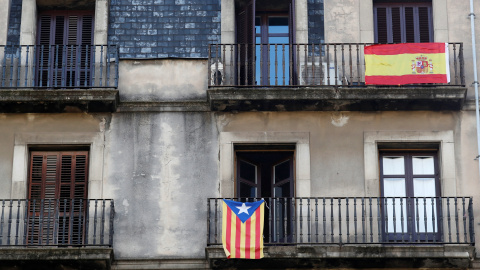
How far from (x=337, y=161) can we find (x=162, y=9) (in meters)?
5.33

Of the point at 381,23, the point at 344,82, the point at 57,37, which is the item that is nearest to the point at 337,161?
the point at 344,82

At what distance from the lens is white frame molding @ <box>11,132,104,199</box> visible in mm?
26578

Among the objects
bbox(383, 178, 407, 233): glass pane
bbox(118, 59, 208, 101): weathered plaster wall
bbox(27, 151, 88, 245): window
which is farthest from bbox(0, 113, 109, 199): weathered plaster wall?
bbox(383, 178, 407, 233): glass pane

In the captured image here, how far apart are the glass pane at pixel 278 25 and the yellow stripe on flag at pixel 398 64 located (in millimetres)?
2365

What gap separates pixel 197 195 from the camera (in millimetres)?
26484

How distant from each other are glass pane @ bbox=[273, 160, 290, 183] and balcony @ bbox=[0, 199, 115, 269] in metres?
3.70

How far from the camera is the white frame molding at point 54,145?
87.2 ft

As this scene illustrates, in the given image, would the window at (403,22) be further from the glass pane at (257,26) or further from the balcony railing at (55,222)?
the balcony railing at (55,222)

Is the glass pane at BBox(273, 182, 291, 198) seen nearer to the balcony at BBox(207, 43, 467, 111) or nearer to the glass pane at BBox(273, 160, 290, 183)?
the glass pane at BBox(273, 160, 290, 183)

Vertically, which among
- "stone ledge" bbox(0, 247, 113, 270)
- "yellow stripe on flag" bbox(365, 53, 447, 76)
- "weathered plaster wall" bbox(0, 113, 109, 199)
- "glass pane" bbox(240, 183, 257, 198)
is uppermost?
"yellow stripe on flag" bbox(365, 53, 447, 76)

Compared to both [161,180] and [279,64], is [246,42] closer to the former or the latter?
[279,64]

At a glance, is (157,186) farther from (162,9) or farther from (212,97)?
(162,9)

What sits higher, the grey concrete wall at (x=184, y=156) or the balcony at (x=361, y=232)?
the grey concrete wall at (x=184, y=156)

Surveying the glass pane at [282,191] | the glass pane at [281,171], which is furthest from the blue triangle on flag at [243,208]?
the glass pane at [281,171]
